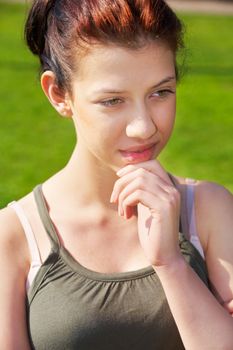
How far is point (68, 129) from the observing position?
9.98 metres

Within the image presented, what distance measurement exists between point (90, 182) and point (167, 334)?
627mm

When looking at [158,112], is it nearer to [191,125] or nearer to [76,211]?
Answer: [76,211]

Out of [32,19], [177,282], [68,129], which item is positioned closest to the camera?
[177,282]

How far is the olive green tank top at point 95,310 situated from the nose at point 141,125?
50cm

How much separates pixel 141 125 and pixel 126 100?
0.11 metres

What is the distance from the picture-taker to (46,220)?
3414 mm

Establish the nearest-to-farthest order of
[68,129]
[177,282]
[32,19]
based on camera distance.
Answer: [177,282]
[32,19]
[68,129]

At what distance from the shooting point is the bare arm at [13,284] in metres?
3.22

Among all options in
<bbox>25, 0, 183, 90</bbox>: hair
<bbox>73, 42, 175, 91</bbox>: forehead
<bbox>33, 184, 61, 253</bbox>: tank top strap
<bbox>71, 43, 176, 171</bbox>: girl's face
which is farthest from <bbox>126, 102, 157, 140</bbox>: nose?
<bbox>33, 184, 61, 253</bbox>: tank top strap

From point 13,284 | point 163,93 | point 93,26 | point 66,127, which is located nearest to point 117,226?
point 13,284

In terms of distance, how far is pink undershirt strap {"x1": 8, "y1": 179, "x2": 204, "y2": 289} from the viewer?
331 centimetres

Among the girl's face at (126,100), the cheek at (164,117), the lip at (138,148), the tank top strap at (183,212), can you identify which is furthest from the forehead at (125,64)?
the tank top strap at (183,212)

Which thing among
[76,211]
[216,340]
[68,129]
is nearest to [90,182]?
[76,211]

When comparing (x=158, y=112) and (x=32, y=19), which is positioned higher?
(x=32, y=19)
